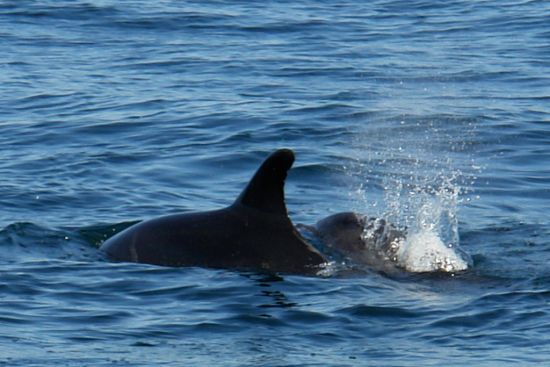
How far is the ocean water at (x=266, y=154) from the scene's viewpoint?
11.4 m

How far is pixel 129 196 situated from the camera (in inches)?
658

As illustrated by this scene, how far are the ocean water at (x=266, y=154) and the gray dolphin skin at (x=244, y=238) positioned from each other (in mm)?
203

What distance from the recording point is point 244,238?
13.1 meters

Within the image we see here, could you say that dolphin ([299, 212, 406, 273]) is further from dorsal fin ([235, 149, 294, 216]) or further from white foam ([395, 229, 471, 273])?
dorsal fin ([235, 149, 294, 216])

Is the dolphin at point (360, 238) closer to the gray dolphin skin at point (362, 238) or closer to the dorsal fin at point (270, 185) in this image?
the gray dolphin skin at point (362, 238)

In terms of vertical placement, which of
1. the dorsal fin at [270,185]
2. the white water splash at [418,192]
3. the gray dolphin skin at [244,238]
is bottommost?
the white water splash at [418,192]

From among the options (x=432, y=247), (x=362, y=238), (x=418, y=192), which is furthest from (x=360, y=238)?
(x=418, y=192)

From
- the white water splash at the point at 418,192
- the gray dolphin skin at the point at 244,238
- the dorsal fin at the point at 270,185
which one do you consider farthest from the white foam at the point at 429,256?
the dorsal fin at the point at 270,185

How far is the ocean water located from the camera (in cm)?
1142

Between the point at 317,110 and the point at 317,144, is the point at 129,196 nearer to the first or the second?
the point at 317,144

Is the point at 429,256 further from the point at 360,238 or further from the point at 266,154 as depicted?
the point at 266,154

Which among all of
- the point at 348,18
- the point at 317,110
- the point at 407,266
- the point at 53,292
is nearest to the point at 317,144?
the point at 317,110

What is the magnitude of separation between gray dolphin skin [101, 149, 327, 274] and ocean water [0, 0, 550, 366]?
0.20 meters

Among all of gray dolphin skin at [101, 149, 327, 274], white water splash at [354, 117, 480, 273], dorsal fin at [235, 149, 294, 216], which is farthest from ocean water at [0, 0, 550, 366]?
dorsal fin at [235, 149, 294, 216]
